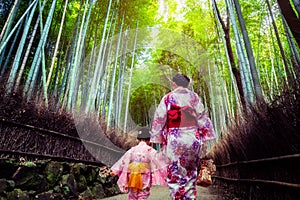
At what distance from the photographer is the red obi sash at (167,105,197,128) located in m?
2.44

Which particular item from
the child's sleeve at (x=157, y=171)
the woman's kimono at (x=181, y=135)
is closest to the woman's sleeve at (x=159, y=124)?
the woman's kimono at (x=181, y=135)

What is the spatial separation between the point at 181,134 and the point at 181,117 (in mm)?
162

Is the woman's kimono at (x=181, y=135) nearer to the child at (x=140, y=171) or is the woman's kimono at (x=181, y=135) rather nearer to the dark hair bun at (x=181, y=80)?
the dark hair bun at (x=181, y=80)

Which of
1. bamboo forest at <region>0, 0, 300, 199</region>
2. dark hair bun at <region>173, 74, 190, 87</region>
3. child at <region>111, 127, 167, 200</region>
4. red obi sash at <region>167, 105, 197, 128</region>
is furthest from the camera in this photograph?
child at <region>111, 127, 167, 200</region>

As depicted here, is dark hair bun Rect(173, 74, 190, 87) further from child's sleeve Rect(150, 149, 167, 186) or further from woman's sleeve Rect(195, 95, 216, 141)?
child's sleeve Rect(150, 149, 167, 186)

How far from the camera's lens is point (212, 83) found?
1198cm

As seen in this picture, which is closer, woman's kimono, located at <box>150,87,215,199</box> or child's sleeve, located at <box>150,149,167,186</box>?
woman's kimono, located at <box>150,87,215,199</box>

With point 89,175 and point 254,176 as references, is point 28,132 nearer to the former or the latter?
point 89,175

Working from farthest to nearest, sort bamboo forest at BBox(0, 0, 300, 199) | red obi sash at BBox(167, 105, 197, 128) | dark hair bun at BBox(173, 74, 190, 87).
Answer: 1. dark hair bun at BBox(173, 74, 190, 87)
2. red obi sash at BBox(167, 105, 197, 128)
3. bamboo forest at BBox(0, 0, 300, 199)

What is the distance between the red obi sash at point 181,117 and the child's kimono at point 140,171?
0.55 meters

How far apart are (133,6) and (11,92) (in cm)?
827

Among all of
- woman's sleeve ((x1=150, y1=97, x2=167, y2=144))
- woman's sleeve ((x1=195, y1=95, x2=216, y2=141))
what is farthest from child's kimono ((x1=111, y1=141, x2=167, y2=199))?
woman's sleeve ((x1=195, y1=95, x2=216, y2=141))

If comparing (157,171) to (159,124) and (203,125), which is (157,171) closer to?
(159,124)

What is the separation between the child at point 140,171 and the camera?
2895 millimetres
